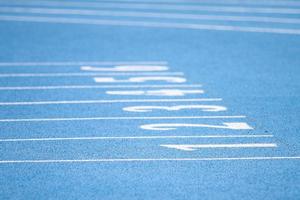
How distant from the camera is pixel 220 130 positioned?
8.46 metres

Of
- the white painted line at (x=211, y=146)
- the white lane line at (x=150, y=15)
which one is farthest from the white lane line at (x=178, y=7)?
the white painted line at (x=211, y=146)

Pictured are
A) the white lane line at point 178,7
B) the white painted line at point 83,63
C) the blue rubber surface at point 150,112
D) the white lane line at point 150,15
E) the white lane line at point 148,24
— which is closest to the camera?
the blue rubber surface at point 150,112

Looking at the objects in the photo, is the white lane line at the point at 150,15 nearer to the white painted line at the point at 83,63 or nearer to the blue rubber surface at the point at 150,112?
the blue rubber surface at the point at 150,112

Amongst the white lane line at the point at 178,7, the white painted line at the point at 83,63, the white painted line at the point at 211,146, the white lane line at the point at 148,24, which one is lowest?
the white painted line at the point at 211,146

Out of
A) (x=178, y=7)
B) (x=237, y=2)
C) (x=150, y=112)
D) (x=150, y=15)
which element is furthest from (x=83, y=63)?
(x=237, y=2)

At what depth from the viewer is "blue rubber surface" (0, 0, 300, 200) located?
678 centimetres

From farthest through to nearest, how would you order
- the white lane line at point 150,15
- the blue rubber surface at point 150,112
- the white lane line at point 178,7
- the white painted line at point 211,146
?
the white lane line at point 178,7
the white lane line at point 150,15
the white painted line at point 211,146
the blue rubber surface at point 150,112

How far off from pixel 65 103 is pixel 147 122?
56.8 inches

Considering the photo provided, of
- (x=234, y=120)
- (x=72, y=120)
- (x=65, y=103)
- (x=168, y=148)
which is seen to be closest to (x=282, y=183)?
(x=168, y=148)

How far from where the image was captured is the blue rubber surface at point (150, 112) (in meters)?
6.78

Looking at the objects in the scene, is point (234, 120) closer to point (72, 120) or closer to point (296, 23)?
point (72, 120)

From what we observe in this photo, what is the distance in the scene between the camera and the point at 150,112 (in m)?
9.36

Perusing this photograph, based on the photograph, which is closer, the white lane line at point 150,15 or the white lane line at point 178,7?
the white lane line at point 150,15

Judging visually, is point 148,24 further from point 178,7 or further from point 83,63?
point 83,63
